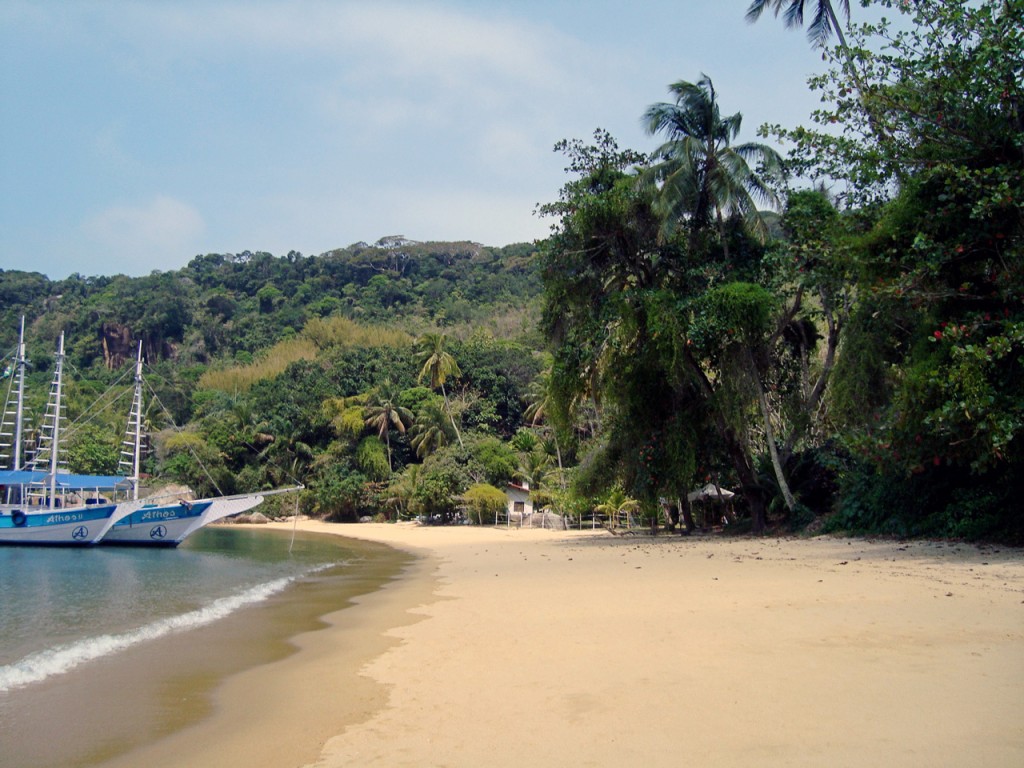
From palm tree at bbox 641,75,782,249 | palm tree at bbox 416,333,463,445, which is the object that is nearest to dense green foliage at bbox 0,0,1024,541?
palm tree at bbox 641,75,782,249

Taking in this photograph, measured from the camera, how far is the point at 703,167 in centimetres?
1966

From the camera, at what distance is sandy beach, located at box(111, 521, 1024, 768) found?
3.89 meters

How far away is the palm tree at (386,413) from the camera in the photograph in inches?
1817

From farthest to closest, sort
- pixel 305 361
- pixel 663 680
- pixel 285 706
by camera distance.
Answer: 1. pixel 305 361
2. pixel 285 706
3. pixel 663 680

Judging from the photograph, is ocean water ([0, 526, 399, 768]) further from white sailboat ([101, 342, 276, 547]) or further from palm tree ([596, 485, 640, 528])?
palm tree ([596, 485, 640, 528])

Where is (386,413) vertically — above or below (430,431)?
above

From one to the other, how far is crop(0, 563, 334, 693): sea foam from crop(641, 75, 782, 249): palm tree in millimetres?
12917

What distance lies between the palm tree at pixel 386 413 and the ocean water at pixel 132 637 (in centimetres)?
2571

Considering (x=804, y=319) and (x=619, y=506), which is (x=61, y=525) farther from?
(x=804, y=319)

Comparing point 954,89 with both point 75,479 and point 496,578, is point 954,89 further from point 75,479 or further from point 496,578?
point 75,479

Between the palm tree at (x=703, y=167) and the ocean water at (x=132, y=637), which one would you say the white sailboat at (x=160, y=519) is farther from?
the palm tree at (x=703, y=167)

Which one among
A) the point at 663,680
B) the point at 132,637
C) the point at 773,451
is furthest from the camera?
the point at 773,451

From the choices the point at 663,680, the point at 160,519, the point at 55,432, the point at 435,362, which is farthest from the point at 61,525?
the point at 663,680

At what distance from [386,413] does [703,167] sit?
30508 mm
